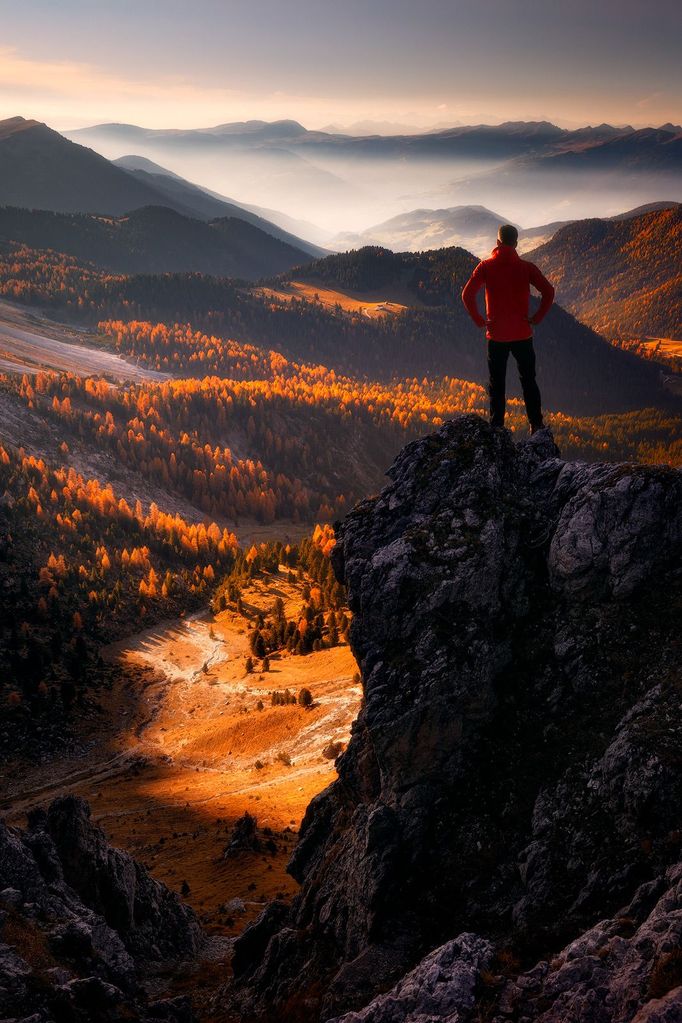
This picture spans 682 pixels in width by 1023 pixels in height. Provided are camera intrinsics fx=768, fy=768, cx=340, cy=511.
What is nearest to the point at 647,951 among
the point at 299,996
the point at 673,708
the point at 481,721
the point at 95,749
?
the point at 673,708

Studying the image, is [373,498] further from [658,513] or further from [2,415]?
[2,415]

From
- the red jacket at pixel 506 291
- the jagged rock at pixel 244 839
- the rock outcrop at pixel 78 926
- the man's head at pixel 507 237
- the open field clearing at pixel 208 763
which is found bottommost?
the open field clearing at pixel 208 763

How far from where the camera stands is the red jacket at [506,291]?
968 inches

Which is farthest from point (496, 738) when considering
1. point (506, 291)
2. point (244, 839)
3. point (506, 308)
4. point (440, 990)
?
point (244, 839)

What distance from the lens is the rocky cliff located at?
1708 cm

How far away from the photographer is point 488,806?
68.7 ft

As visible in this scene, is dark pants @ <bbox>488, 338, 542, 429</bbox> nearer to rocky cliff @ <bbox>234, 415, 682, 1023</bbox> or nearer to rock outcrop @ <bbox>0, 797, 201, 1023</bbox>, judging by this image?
rocky cliff @ <bbox>234, 415, 682, 1023</bbox>

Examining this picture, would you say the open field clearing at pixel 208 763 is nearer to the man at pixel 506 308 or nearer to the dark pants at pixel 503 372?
the dark pants at pixel 503 372

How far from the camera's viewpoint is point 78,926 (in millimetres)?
28938

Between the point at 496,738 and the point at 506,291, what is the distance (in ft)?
45.7

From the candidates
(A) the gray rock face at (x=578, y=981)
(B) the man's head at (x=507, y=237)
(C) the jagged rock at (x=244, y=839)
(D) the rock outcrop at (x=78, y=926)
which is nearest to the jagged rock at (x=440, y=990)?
(A) the gray rock face at (x=578, y=981)

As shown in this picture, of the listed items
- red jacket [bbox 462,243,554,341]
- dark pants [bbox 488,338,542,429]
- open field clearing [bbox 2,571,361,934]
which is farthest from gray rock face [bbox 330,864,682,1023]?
open field clearing [bbox 2,571,361,934]

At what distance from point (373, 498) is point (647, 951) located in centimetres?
1554

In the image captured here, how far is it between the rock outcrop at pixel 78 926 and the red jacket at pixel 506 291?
25.4 metres
